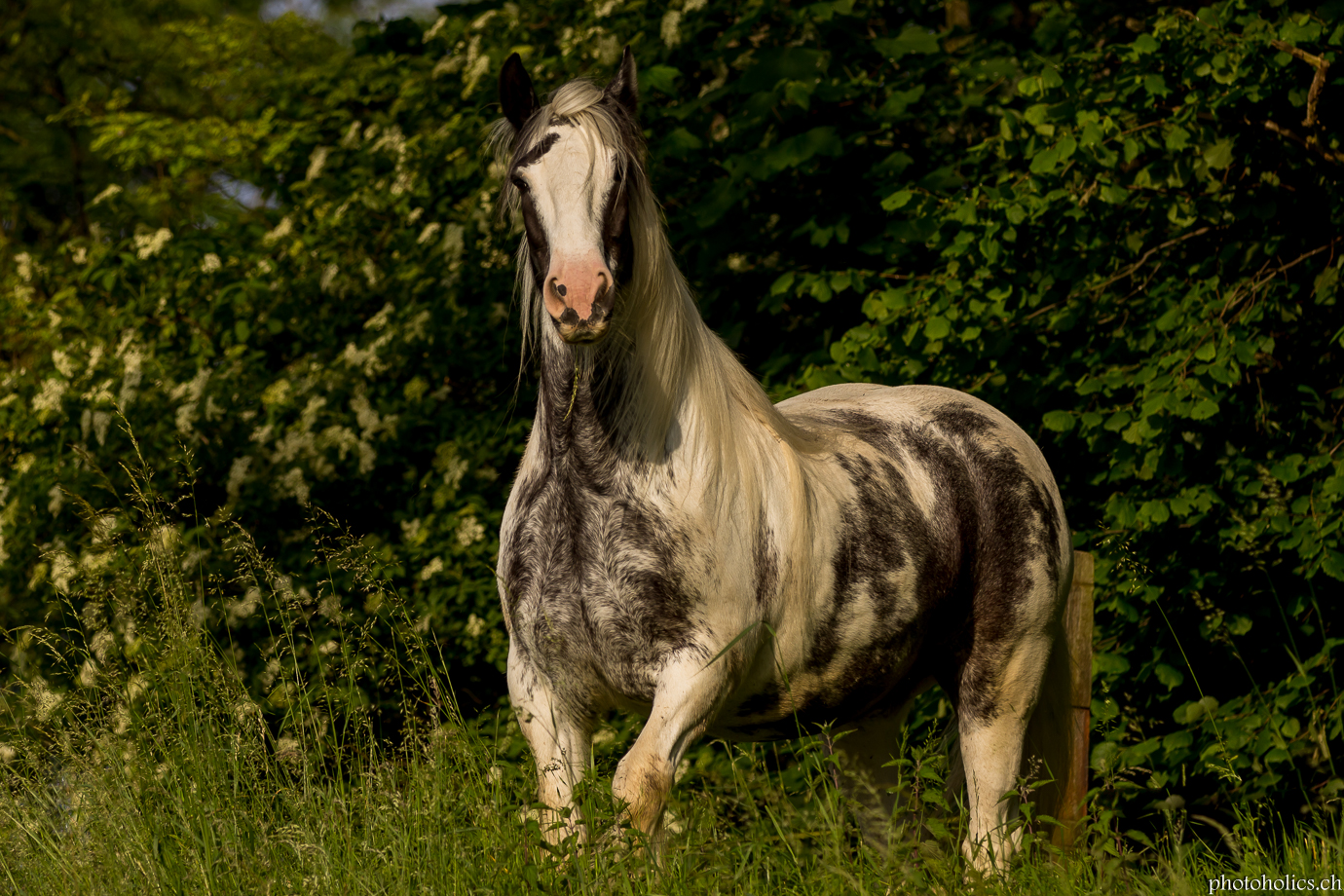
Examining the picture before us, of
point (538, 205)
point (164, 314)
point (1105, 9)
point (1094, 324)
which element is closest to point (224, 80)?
point (164, 314)

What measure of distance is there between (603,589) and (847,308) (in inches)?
163

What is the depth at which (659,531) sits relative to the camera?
2941 mm

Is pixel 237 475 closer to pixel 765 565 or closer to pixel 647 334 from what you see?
pixel 647 334

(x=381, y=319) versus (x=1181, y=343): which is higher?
(x=381, y=319)

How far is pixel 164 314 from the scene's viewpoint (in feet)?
25.1

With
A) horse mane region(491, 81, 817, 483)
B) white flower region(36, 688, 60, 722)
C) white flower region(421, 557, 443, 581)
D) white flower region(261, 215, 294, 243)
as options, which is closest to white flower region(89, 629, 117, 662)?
white flower region(36, 688, 60, 722)

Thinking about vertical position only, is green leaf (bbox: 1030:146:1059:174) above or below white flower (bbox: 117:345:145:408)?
above

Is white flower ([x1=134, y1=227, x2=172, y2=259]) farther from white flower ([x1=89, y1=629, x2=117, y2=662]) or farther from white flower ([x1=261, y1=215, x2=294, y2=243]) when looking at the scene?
white flower ([x1=89, y1=629, x2=117, y2=662])

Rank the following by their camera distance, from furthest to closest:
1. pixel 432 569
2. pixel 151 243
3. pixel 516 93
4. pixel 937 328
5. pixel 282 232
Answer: pixel 282 232 → pixel 151 243 → pixel 432 569 → pixel 937 328 → pixel 516 93

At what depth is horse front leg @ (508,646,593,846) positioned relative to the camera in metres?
2.95

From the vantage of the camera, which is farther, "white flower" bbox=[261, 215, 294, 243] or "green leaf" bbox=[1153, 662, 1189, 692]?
"white flower" bbox=[261, 215, 294, 243]

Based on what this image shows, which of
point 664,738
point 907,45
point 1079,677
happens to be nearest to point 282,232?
point 907,45

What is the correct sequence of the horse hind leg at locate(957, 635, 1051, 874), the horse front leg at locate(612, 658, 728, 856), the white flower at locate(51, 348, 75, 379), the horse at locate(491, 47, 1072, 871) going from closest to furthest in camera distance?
the horse front leg at locate(612, 658, 728, 856), the horse at locate(491, 47, 1072, 871), the horse hind leg at locate(957, 635, 1051, 874), the white flower at locate(51, 348, 75, 379)

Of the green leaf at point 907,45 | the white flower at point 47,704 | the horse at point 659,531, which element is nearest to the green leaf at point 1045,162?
the green leaf at point 907,45
